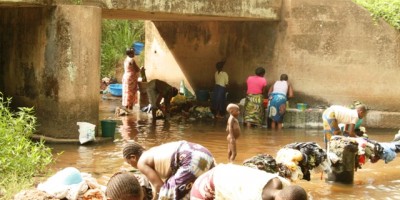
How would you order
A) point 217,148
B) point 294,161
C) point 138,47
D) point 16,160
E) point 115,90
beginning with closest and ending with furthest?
point 16,160 < point 294,161 < point 217,148 < point 115,90 < point 138,47

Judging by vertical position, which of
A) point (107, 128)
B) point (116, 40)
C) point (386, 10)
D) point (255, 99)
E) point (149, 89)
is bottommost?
point (107, 128)

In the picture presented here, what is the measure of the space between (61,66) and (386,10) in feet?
25.5

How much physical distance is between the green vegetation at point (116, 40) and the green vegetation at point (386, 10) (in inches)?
403

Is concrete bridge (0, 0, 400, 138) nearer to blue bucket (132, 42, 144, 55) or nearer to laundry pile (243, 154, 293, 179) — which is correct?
laundry pile (243, 154, 293, 179)

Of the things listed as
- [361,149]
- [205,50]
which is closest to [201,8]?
[205,50]

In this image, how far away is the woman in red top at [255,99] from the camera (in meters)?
14.1

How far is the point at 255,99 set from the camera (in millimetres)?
14117

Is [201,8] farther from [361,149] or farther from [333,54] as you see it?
[361,149]

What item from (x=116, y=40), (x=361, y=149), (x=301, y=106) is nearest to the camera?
(x=361, y=149)

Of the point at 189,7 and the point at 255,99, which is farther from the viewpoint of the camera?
the point at 255,99

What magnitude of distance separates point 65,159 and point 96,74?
197 cm

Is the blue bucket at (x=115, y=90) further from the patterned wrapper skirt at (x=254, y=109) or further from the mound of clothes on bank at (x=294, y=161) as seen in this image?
the mound of clothes on bank at (x=294, y=161)

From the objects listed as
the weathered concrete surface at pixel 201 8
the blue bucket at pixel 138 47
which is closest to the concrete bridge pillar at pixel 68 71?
the weathered concrete surface at pixel 201 8

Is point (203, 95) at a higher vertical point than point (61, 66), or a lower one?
lower
